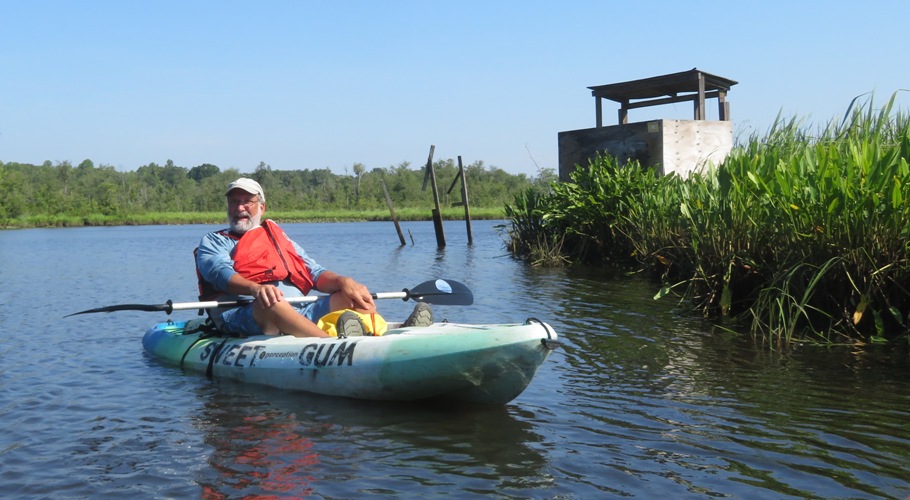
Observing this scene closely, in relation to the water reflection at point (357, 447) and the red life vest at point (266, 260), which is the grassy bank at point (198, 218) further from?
the water reflection at point (357, 447)

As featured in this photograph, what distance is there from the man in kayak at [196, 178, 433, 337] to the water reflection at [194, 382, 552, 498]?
71 cm

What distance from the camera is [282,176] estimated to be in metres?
136

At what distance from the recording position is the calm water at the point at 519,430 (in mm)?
4527

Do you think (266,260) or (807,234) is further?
(807,234)

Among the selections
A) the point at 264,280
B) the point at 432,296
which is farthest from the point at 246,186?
the point at 432,296

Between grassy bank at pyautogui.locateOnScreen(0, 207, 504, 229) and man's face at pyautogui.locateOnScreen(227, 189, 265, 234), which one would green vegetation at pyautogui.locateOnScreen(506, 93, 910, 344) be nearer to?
man's face at pyautogui.locateOnScreen(227, 189, 265, 234)

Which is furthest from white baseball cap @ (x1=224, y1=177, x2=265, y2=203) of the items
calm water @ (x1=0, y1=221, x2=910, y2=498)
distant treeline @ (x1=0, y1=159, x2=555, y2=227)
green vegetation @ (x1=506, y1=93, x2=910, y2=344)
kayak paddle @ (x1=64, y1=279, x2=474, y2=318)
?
distant treeline @ (x1=0, y1=159, x2=555, y2=227)

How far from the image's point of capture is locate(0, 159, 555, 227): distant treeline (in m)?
70.2

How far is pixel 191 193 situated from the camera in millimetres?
94312

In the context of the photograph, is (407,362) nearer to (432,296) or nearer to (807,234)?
(432,296)

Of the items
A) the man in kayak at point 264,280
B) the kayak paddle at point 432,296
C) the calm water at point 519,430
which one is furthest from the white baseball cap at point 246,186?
the calm water at point 519,430

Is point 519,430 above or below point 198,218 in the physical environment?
below

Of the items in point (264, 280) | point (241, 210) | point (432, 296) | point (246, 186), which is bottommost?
point (432, 296)

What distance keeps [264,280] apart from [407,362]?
1.91 metres
